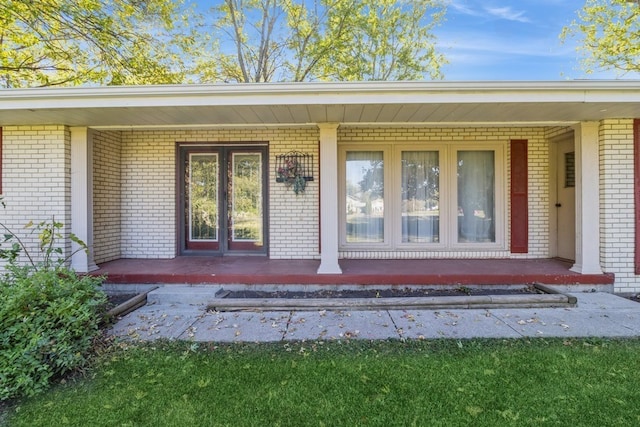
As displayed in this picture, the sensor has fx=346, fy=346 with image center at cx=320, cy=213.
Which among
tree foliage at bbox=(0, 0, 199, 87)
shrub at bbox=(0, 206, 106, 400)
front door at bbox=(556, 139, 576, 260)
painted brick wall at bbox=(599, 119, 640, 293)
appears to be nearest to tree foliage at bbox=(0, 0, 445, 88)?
tree foliage at bbox=(0, 0, 199, 87)

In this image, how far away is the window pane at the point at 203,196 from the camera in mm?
6355

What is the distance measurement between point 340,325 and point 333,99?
2.53 m

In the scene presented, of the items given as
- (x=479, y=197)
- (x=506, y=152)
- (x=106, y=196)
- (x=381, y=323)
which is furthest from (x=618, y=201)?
(x=106, y=196)

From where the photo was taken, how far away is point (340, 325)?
361cm

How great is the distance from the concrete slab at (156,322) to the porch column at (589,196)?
5226 millimetres

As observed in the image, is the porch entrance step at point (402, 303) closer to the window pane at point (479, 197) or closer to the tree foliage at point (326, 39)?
the window pane at point (479, 197)

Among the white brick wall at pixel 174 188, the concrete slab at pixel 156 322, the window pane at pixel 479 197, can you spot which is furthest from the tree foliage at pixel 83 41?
the window pane at pixel 479 197

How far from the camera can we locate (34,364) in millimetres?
2418

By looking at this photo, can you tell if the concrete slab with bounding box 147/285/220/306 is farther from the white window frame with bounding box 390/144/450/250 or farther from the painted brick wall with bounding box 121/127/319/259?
the white window frame with bounding box 390/144/450/250

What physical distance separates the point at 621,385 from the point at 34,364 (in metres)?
4.11

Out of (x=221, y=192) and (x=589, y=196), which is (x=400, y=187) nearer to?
(x=589, y=196)

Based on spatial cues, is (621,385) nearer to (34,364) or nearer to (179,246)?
(34,364)

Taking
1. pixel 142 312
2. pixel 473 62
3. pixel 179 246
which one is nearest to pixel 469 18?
pixel 473 62

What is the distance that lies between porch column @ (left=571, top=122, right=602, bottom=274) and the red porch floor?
0.77 feet
